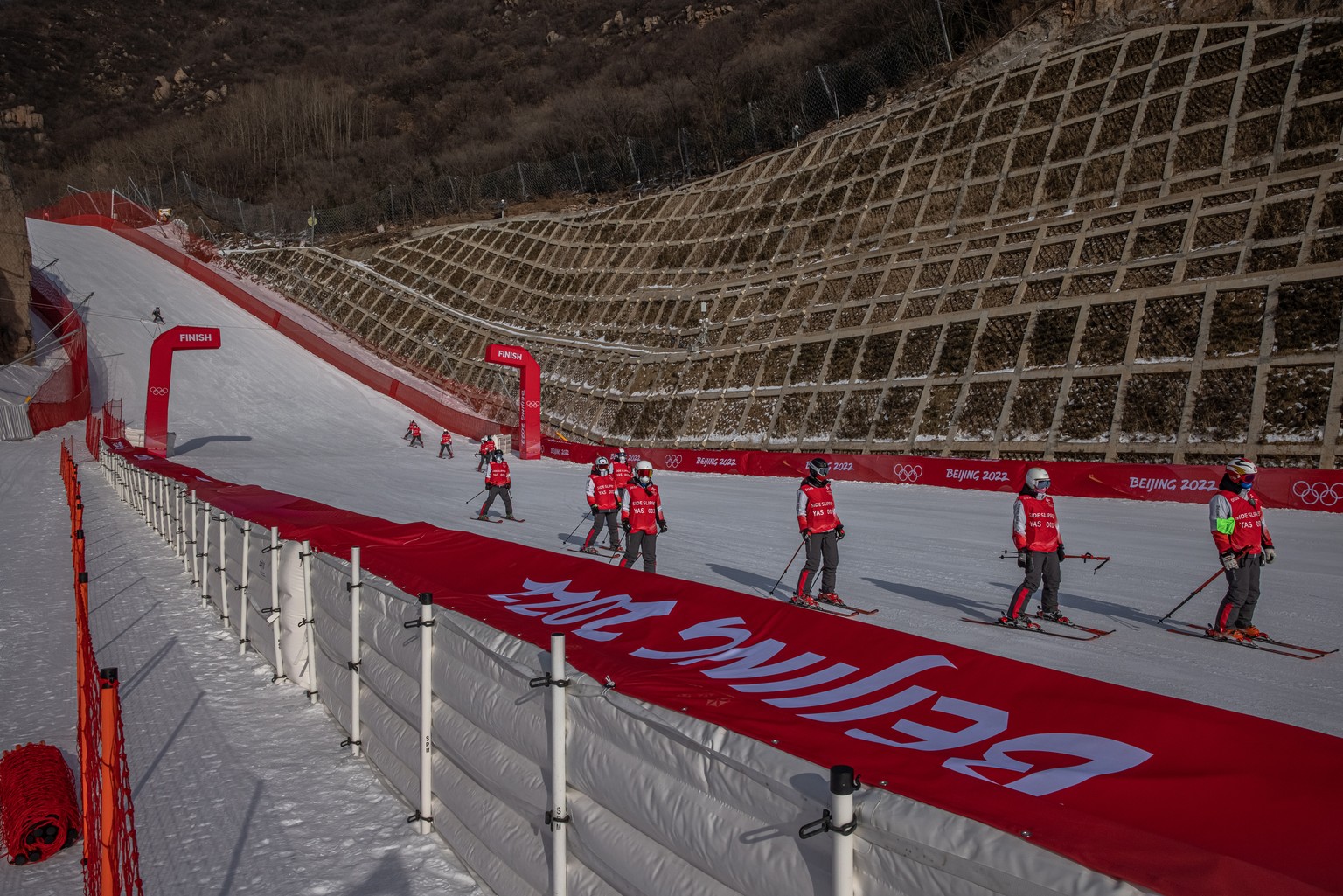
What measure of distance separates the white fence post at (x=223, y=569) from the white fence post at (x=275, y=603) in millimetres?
2243

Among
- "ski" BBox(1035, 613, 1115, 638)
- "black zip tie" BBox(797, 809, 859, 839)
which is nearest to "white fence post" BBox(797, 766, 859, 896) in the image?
"black zip tie" BBox(797, 809, 859, 839)

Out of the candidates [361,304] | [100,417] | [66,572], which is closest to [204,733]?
[66,572]

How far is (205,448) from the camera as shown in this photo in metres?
36.3

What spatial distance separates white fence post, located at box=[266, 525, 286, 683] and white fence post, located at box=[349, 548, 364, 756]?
2.01m

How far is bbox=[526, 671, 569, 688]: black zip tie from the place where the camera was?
4.00m

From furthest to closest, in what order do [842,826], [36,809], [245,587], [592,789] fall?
[245,587], [36,809], [592,789], [842,826]

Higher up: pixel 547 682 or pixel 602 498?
pixel 547 682

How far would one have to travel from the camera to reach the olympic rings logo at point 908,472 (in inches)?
1010

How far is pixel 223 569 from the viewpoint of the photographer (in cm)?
1055

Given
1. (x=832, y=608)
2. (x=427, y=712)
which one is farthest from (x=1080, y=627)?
(x=427, y=712)

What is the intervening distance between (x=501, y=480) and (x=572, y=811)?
16583mm

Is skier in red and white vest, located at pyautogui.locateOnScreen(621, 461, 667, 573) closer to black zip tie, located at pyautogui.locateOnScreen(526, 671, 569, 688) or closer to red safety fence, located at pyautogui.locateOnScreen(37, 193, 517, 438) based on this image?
black zip tie, located at pyautogui.locateOnScreen(526, 671, 569, 688)

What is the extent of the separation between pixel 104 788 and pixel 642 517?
9.22 m

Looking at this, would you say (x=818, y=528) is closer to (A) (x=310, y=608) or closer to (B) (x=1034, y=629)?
(B) (x=1034, y=629)
